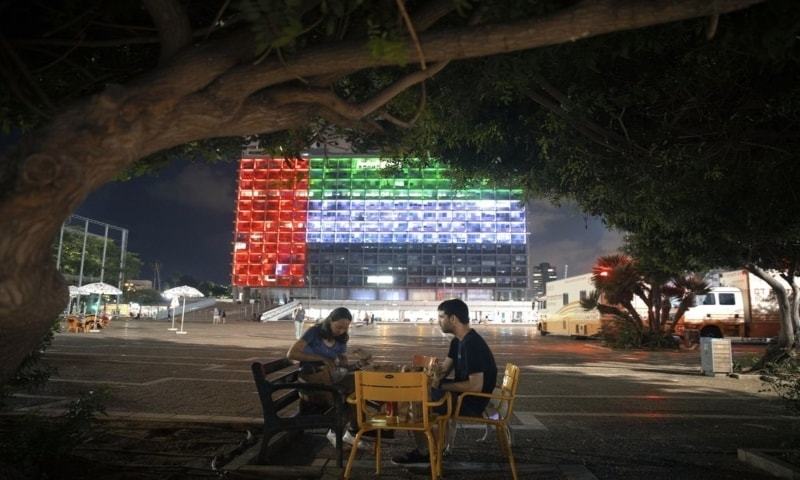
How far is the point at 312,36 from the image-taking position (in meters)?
4.61

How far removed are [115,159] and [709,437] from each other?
22.3 ft

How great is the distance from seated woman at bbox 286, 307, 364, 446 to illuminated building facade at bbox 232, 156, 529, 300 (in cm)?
11890

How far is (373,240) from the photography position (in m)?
130

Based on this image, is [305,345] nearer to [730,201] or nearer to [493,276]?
[730,201]

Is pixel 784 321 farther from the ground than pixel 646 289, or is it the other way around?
pixel 646 289

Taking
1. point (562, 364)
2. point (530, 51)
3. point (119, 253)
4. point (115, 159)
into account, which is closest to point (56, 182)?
point (115, 159)

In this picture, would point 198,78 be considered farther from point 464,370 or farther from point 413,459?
point 413,459

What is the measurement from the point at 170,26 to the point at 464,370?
3494 millimetres

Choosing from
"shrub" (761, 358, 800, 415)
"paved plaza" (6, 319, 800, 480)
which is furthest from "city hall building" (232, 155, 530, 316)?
"shrub" (761, 358, 800, 415)

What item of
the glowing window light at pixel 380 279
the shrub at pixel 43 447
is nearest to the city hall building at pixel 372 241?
the glowing window light at pixel 380 279

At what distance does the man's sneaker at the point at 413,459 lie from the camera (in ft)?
15.3

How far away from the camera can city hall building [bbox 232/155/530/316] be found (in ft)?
415

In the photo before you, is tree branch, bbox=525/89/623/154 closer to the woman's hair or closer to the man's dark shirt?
the man's dark shirt

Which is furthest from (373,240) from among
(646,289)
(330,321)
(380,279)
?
(330,321)
